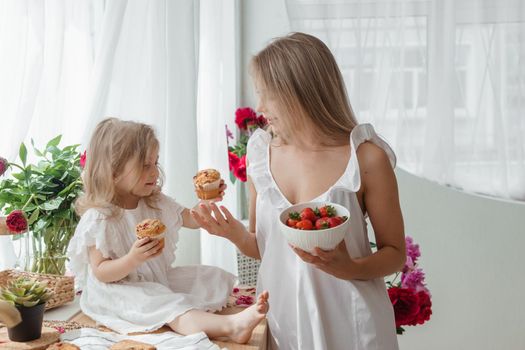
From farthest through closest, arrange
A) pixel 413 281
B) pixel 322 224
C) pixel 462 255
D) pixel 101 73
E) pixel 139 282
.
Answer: pixel 462 255 → pixel 413 281 → pixel 101 73 → pixel 139 282 → pixel 322 224

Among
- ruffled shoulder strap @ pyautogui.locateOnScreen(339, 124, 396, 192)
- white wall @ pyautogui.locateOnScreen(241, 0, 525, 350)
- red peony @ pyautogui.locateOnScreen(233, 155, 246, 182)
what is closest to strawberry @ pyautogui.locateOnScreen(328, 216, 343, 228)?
ruffled shoulder strap @ pyautogui.locateOnScreen(339, 124, 396, 192)

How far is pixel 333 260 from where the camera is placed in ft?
4.66

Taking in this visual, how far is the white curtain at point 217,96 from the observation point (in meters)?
2.33

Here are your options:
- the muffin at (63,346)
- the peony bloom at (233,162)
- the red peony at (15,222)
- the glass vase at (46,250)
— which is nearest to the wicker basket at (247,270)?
the peony bloom at (233,162)

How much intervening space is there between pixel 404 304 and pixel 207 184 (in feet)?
2.43

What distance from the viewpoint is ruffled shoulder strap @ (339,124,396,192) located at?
1513 mm

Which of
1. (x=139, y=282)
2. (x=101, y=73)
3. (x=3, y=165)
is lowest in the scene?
(x=139, y=282)

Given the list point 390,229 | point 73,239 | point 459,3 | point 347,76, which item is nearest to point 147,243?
point 73,239

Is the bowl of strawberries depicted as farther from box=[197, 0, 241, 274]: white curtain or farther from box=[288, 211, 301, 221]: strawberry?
box=[197, 0, 241, 274]: white curtain

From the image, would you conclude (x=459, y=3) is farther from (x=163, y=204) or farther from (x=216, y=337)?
(x=216, y=337)

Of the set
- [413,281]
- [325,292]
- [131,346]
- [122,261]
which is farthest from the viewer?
[413,281]

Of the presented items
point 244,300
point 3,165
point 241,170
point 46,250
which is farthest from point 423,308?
point 3,165

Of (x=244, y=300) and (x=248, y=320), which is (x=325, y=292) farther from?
(x=244, y=300)

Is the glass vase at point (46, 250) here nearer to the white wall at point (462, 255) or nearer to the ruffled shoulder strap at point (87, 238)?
the ruffled shoulder strap at point (87, 238)
